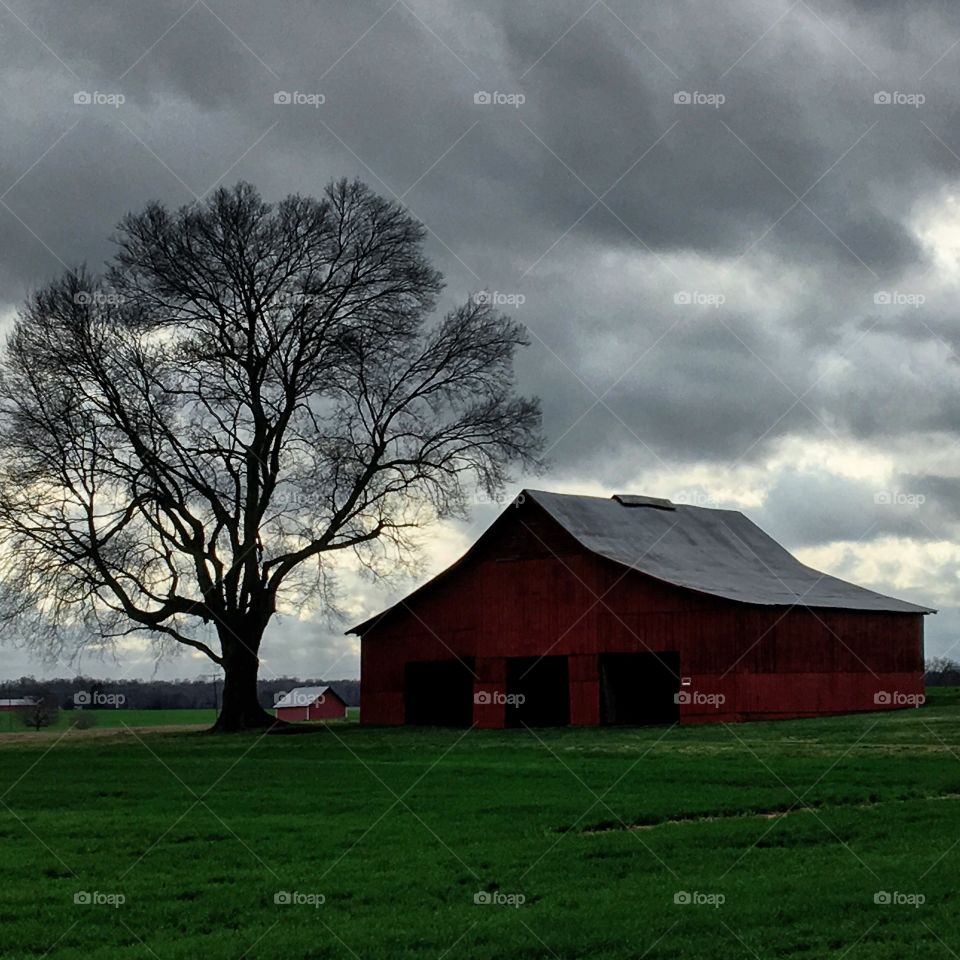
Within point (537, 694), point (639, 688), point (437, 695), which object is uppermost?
point (639, 688)

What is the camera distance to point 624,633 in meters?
42.1

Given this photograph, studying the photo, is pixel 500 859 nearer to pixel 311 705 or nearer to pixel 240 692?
pixel 240 692

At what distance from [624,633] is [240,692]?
42.5 feet

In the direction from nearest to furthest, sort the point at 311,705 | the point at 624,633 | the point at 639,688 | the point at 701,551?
the point at 624,633
the point at 639,688
the point at 701,551
the point at 311,705

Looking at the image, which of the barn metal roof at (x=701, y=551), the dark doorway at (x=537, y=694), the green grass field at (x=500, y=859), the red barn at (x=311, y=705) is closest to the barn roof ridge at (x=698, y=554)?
the barn metal roof at (x=701, y=551)

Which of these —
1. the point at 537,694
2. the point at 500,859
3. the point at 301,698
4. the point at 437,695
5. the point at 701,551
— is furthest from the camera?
the point at 301,698

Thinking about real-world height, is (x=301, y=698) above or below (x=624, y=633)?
below

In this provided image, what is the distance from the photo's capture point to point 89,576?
40.9 metres

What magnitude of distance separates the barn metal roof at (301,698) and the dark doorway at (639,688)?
63.2m

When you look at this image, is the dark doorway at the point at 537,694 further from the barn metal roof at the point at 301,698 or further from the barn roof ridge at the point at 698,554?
the barn metal roof at the point at 301,698

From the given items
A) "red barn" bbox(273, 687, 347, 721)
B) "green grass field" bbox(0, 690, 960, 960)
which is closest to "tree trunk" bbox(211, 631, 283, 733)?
"green grass field" bbox(0, 690, 960, 960)

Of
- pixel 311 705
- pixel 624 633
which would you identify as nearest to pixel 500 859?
pixel 624 633

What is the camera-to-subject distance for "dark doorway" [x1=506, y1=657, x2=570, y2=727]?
45.8 metres

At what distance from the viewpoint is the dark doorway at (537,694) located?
45781 mm
